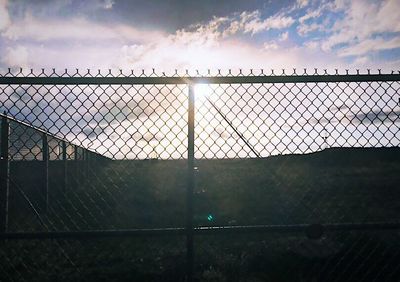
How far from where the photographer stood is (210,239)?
6.55 m

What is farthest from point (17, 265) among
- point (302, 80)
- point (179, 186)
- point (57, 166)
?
point (179, 186)

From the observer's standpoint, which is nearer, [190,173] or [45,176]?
[190,173]

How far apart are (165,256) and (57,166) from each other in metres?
5.79

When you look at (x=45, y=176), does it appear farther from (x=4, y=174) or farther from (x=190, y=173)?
(x=190, y=173)

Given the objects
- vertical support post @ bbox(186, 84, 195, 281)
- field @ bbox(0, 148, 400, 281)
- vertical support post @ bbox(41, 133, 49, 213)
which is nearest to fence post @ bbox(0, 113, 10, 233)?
field @ bbox(0, 148, 400, 281)

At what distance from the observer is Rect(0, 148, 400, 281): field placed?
480 cm

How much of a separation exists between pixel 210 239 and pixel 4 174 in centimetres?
383

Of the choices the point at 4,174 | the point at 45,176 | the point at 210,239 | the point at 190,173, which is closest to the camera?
the point at 190,173

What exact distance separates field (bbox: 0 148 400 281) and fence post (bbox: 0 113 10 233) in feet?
0.70

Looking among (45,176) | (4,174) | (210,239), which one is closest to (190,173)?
(210,239)

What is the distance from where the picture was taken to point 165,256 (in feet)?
18.2

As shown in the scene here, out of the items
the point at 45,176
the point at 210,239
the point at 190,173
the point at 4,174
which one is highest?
the point at 190,173

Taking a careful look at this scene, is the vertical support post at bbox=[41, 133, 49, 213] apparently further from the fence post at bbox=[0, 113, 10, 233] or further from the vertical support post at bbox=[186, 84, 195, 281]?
the vertical support post at bbox=[186, 84, 195, 281]

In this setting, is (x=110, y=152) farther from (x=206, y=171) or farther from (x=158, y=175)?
(x=158, y=175)
